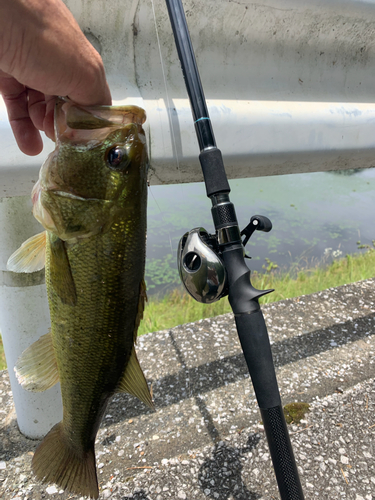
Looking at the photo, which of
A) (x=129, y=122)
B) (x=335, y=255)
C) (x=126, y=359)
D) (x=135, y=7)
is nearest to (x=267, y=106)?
(x=135, y=7)

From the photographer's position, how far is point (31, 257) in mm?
1203

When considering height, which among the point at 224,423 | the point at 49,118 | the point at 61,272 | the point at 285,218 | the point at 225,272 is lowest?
the point at 285,218

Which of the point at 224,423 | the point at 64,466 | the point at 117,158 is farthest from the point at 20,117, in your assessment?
the point at 224,423

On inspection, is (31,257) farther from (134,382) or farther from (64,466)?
(64,466)

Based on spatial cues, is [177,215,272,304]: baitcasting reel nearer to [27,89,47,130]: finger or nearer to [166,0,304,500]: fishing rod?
[166,0,304,500]: fishing rod

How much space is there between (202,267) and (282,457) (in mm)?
735

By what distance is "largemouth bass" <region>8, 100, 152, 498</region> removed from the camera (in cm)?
106

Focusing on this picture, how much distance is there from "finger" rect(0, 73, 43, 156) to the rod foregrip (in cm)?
133

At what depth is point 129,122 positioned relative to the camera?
1.08 meters

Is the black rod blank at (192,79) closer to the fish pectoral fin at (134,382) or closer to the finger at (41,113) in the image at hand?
the finger at (41,113)

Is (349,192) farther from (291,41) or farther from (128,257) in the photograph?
(128,257)

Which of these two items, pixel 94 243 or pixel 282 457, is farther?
pixel 282 457

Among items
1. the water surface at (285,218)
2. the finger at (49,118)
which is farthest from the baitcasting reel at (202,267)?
the water surface at (285,218)

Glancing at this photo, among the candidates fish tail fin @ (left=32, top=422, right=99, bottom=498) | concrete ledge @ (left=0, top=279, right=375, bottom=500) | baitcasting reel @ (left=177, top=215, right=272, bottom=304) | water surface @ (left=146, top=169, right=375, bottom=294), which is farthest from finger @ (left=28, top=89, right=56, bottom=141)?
water surface @ (left=146, top=169, right=375, bottom=294)
